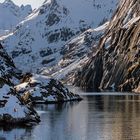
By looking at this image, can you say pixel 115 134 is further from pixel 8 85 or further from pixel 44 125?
pixel 8 85

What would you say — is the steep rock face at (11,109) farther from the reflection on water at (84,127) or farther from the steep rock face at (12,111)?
the reflection on water at (84,127)

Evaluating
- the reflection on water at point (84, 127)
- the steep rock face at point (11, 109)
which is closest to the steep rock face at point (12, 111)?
the steep rock face at point (11, 109)

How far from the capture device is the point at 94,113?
155 metres

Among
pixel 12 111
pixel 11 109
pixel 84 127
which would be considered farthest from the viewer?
pixel 84 127

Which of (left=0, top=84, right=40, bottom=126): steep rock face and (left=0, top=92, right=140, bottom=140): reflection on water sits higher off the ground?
(left=0, top=84, right=40, bottom=126): steep rock face

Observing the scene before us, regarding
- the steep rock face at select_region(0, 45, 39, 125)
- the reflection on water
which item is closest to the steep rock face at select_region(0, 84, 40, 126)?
the steep rock face at select_region(0, 45, 39, 125)

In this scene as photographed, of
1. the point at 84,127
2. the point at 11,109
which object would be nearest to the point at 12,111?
the point at 11,109

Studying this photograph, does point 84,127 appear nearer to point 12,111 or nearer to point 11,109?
point 12,111

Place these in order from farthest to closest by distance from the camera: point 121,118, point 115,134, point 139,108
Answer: point 139,108 < point 121,118 < point 115,134

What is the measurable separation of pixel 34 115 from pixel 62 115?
2387 cm

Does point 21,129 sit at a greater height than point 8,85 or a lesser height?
lesser

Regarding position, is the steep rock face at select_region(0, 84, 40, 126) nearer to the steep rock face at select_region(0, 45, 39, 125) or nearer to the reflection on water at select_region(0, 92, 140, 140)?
the steep rock face at select_region(0, 45, 39, 125)

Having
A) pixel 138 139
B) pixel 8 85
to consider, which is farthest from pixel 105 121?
pixel 138 139

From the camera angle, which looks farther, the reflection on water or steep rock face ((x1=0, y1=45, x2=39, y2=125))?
steep rock face ((x1=0, y1=45, x2=39, y2=125))
